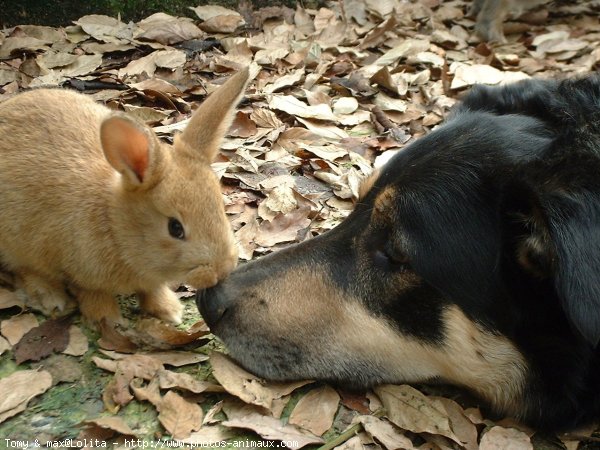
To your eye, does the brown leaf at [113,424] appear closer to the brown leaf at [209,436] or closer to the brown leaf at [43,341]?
the brown leaf at [209,436]

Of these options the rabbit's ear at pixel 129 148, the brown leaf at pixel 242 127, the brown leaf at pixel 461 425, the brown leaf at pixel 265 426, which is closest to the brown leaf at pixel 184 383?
the brown leaf at pixel 265 426

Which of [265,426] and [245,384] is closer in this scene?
[265,426]

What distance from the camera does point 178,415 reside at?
2.61 m

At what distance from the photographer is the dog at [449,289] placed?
264 centimetres

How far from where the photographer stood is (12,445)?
2.41 metres

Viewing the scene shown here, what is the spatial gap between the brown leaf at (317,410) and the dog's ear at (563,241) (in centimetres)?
99

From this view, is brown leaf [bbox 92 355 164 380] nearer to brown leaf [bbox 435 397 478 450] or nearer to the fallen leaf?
brown leaf [bbox 435 397 478 450]

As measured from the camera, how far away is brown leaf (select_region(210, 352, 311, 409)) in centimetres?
271

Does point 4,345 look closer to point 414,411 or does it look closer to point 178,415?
point 178,415

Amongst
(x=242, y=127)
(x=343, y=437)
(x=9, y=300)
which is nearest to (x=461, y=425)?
(x=343, y=437)

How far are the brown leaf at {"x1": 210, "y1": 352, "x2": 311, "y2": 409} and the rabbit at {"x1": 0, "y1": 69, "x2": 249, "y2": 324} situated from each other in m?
0.36

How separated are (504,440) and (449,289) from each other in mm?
703

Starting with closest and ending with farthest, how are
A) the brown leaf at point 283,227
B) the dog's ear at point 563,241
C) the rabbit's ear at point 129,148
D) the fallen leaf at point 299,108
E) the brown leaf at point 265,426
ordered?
1. the dog's ear at point 563,241
2. the brown leaf at point 265,426
3. the rabbit's ear at point 129,148
4. the brown leaf at point 283,227
5. the fallen leaf at point 299,108

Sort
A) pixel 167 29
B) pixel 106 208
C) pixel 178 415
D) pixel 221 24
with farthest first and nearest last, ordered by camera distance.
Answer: pixel 221 24
pixel 167 29
pixel 106 208
pixel 178 415
